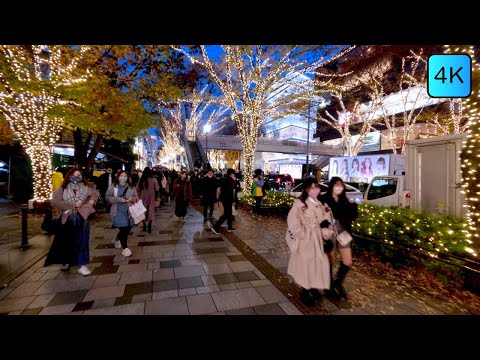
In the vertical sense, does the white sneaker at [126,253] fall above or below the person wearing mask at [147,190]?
below

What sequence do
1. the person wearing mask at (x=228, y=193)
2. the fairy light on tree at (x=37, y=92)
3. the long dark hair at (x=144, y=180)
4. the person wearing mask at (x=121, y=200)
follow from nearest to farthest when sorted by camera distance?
the person wearing mask at (x=121, y=200), the fairy light on tree at (x=37, y=92), the person wearing mask at (x=228, y=193), the long dark hair at (x=144, y=180)

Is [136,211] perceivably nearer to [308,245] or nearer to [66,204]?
[66,204]

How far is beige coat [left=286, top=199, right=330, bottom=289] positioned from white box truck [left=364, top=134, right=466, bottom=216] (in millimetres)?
4116

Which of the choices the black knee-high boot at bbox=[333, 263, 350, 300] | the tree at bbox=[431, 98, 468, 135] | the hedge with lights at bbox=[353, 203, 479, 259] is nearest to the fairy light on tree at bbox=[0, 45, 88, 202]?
the black knee-high boot at bbox=[333, 263, 350, 300]

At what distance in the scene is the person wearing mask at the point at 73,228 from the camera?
13.8 feet

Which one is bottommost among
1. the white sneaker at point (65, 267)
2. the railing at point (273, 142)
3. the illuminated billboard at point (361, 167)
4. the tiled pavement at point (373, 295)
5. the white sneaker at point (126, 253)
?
the tiled pavement at point (373, 295)

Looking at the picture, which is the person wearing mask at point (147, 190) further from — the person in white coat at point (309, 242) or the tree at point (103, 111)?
the person in white coat at point (309, 242)

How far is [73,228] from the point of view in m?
4.23

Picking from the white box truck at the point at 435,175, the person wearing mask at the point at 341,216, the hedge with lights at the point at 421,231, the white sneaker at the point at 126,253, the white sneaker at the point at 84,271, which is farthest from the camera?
the white box truck at the point at 435,175

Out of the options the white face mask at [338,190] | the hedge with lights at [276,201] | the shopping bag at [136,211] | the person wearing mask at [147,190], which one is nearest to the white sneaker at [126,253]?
the shopping bag at [136,211]

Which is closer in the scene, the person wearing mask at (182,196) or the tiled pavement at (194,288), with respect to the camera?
the tiled pavement at (194,288)

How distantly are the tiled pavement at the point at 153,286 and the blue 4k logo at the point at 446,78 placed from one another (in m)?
3.22
